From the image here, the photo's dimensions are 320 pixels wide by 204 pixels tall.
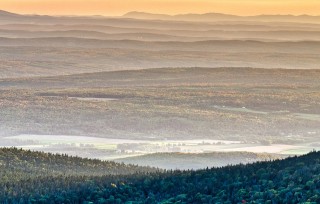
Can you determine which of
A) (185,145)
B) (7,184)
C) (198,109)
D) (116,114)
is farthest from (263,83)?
(7,184)

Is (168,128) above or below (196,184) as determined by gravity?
above

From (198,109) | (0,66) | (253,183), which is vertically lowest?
(253,183)

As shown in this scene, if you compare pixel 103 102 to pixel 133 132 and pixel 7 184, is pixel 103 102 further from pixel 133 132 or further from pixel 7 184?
pixel 7 184

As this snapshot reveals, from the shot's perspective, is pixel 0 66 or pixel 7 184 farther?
pixel 0 66

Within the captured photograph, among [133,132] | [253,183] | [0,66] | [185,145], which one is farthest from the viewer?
[0,66]

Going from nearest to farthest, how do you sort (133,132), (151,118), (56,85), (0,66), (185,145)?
(185,145) < (133,132) < (151,118) < (56,85) < (0,66)

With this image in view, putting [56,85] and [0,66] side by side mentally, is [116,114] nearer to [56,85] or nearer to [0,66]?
[56,85]
